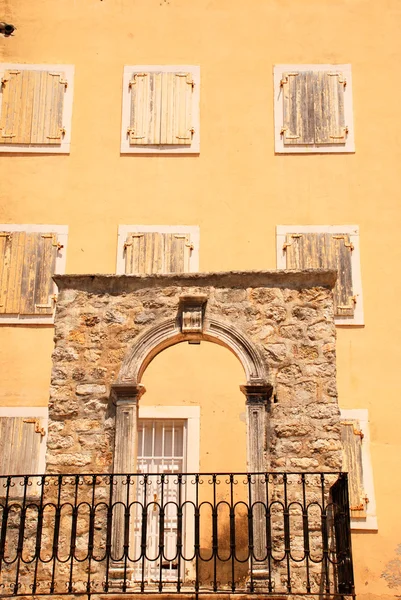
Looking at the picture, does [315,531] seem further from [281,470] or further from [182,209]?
[182,209]

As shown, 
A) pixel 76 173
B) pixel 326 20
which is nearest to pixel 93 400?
pixel 76 173

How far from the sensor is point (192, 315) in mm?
8523

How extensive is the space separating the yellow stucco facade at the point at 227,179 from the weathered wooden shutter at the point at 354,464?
0.21 meters

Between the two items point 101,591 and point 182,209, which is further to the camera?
point 182,209

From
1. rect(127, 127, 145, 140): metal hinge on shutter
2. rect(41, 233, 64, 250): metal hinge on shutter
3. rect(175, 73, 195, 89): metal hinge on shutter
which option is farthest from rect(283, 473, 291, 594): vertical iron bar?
rect(175, 73, 195, 89): metal hinge on shutter

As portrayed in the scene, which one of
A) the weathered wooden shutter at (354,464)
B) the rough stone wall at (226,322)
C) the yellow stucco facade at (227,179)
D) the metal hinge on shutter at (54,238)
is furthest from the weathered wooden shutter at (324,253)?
the rough stone wall at (226,322)

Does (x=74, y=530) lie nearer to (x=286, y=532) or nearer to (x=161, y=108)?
(x=286, y=532)

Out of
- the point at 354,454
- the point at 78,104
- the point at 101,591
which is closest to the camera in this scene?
the point at 101,591

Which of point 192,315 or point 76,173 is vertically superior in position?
point 76,173

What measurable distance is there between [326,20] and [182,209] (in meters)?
3.98

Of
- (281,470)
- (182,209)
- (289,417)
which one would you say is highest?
(182,209)

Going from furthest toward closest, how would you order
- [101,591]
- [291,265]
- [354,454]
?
[291,265], [354,454], [101,591]

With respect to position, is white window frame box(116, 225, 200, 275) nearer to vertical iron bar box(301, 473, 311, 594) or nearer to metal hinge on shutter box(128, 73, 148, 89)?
metal hinge on shutter box(128, 73, 148, 89)

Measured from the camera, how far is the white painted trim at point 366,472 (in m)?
11.0
